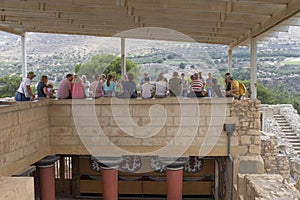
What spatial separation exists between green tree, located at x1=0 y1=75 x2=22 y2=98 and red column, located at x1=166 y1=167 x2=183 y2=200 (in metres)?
14.9

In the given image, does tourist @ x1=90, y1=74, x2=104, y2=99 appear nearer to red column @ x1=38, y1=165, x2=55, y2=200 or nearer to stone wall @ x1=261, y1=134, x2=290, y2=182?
red column @ x1=38, y1=165, x2=55, y2=200

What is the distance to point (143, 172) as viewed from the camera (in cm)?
1162

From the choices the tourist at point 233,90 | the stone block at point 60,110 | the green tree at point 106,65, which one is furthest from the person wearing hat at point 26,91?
the green tree at point 106,65

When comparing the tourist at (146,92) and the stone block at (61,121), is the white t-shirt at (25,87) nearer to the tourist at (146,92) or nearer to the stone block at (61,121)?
the stone block at (61,121)

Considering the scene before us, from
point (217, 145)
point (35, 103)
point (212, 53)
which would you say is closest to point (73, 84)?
point (35, 103)

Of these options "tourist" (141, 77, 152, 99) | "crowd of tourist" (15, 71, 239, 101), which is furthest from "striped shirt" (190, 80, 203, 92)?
"tourist" (141, 77, 152, 99)

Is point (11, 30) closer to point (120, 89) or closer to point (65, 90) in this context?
point (65, 90)

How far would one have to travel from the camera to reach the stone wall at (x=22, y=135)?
7027 millimetres

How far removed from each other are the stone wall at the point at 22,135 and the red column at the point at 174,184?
308 centimetres

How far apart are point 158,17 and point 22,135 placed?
5172 millimetres

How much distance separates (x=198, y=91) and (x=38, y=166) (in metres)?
4.46

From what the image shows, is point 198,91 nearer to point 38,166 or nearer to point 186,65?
point 38,166

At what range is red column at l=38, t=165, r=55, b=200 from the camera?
9.59m

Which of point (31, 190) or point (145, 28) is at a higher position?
point (145, 28)
